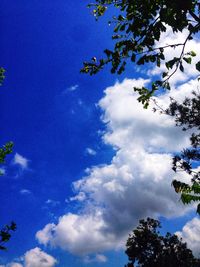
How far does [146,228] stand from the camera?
56.9 meters

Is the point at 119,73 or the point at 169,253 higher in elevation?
the point at 169,253

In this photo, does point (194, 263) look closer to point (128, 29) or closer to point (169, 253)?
point (169, 253)

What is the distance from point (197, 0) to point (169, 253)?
5520 centimetres

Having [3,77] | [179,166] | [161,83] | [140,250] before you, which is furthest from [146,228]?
[161,83]

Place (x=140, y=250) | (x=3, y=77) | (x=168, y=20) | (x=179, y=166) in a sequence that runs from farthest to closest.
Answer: (x=140, y=250), (x=179, y=166), (x=3, y=77), (x=168, y=20)

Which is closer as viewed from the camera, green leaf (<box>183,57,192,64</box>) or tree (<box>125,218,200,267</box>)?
green leaf (<box>183,57,192,64</box>)

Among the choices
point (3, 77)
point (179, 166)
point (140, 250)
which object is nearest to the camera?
point (3, 77)

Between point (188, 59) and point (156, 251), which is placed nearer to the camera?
point (188, 59)

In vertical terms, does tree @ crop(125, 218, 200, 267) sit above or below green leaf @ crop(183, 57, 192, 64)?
above

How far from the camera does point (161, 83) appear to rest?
7203 mm

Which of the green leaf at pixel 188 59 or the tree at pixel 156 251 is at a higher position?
A: the tree at pixel 156 251

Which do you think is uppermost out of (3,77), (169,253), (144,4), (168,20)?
(169,253)

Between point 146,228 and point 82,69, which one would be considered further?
point 146,228

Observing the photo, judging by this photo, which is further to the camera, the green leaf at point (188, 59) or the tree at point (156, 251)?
the tree at point (156, 251)
